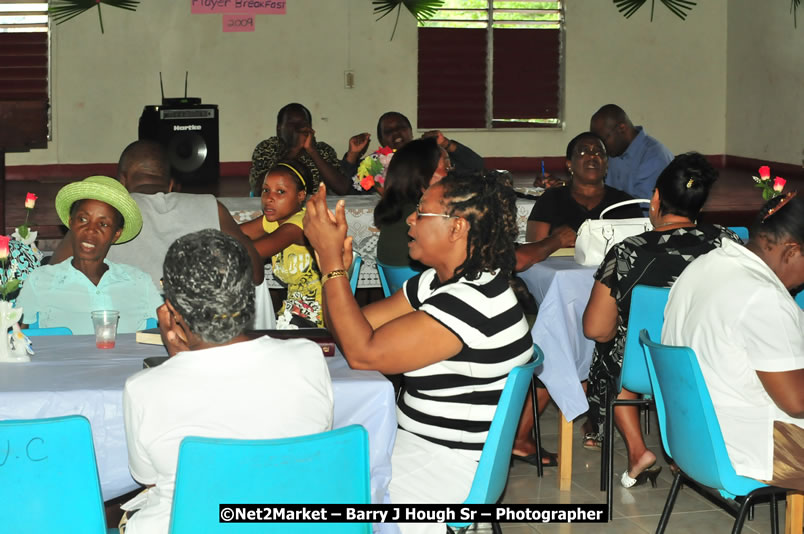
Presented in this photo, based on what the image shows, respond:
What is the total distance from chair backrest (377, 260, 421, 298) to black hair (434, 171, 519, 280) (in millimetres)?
1491

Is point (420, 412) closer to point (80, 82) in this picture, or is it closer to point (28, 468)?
point (28, 468)

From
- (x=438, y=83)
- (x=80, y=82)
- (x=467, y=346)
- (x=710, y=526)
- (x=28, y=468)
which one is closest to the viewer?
(x=28, y=468)

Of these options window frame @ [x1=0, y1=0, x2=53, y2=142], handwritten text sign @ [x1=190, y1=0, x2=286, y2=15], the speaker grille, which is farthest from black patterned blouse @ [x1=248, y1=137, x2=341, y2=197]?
window frame @ [x1=0, y1=0, x2=53, y2=142]

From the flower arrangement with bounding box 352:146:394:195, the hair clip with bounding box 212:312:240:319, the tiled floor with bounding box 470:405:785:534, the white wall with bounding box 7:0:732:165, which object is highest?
the white wall with bounding box 7:0:732:165

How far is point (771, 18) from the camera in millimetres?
10406

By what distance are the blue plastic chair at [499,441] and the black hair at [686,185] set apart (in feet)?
4.28

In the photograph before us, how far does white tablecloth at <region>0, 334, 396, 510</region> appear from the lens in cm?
221

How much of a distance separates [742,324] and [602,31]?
30.9 ft

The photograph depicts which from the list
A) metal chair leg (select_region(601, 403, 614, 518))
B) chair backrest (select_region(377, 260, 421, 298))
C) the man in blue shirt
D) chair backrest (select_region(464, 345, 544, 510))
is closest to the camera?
chair backrest (select_region(464, 345, 544, 510))

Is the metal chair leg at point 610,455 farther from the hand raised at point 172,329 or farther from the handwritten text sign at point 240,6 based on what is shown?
the handwritten text sign at point 240,6

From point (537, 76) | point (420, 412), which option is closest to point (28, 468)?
point (420, 412)

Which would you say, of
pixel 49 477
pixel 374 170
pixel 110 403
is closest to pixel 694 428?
pixel 110 403

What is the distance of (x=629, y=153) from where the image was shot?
632 centimetres

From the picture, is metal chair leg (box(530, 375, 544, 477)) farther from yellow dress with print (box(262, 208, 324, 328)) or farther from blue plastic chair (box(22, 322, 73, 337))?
blue plastic chair (box(22, 322, 73, 337))
